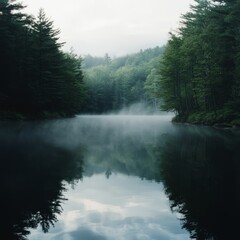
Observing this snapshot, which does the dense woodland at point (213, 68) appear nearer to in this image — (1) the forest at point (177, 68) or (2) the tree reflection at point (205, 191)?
(1) the forest at point (177, 68)

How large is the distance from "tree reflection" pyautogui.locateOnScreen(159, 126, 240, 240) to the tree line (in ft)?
108

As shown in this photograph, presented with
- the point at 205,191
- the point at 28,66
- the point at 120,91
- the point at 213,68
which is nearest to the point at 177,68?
the point at 213,68

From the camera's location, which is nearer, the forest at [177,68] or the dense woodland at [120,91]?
the forest at [177,68]

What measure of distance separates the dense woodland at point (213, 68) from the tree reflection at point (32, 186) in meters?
26.6

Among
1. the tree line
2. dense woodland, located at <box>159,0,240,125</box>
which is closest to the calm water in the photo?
dense woodland, located at <box>159,0,240,125</box>

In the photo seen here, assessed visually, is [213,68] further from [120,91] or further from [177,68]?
[120,91]

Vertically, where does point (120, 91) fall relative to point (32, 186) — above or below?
above

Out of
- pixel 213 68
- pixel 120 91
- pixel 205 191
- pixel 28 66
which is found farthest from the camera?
pixel 120 91

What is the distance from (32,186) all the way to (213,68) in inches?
1456

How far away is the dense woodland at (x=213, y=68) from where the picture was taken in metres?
39.0

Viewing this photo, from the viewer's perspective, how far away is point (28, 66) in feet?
168

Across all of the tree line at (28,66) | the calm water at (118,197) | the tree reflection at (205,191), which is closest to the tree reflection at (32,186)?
the calm water at (118,197)

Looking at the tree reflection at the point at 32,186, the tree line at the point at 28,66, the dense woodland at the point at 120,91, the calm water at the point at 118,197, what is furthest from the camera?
the dense woodland at the point at 120,91

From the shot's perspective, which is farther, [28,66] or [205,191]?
[28,66]
